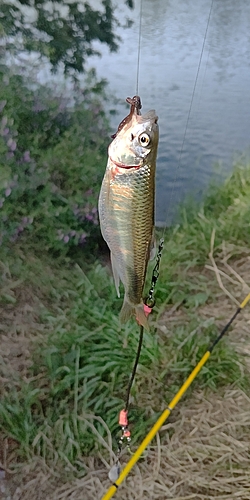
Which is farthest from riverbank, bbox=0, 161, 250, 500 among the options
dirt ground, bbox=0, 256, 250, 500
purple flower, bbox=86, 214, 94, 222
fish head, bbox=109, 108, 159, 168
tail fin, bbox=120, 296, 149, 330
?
fish head, bbox=109, 108, 159, 168

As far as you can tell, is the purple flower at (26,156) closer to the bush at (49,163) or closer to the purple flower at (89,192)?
the bush at (49,163)

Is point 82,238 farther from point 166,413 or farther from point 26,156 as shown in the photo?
point 166,413

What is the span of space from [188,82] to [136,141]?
1.18m

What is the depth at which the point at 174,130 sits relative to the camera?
5.08 feet

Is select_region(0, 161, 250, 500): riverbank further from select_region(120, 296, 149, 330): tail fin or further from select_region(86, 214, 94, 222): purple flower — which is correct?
select_region(120, 296, 149, 330): tail fin

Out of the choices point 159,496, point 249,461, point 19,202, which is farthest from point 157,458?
point 19,202

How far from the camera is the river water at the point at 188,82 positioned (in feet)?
4.64

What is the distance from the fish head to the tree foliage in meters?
0.88

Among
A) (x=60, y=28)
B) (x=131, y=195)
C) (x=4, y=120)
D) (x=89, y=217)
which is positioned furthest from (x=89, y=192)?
(x=131, y=195)

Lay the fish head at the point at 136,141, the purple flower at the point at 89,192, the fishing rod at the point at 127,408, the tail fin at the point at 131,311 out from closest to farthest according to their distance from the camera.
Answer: the fish head at the point at 136,141 < the tail fin at the point at 131,311 < the fishing rod at the point at 127,408 < the purple flower at the point at 89,192

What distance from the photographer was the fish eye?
0.49 m

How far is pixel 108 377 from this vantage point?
1.16 meters

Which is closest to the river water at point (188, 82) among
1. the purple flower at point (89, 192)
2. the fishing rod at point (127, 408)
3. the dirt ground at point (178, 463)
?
the fishing rod at point (127, 408)

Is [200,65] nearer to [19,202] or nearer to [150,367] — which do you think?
[19,202]
